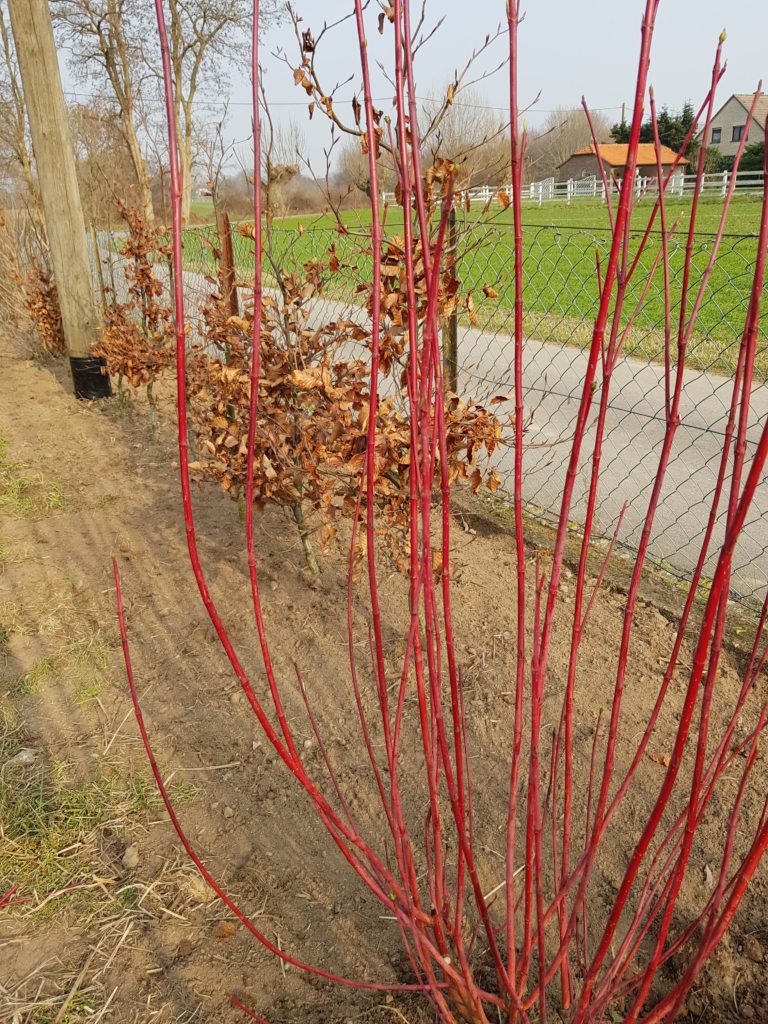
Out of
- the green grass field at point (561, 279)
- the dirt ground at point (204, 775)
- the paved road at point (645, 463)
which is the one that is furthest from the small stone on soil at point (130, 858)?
the green grass field at point (561, 279)

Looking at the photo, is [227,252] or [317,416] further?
[227,252]

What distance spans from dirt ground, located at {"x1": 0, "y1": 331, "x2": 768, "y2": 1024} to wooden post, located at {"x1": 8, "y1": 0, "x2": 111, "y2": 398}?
2.53 metres

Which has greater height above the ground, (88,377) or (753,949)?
(88,377)

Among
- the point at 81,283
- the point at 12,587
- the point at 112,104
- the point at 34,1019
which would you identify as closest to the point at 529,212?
the point at 112,104

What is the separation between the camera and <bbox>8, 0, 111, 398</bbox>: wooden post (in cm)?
497

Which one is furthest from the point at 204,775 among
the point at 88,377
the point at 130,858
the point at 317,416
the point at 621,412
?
the point at 88,377

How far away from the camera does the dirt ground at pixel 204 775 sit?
144 cm

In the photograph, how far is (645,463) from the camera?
413 cm

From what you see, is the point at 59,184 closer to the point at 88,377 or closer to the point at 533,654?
the point at 88,377

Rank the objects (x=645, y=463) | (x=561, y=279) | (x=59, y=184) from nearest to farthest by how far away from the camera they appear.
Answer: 1. (x=645, y=463)
2. (x=59, y=184)
3. (x=561, y=279)

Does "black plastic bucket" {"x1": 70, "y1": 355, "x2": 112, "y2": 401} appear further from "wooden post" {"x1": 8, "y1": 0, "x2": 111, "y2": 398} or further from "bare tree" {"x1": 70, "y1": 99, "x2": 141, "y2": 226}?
"bare tree" {"x1": 70, "y1": 99, "x2": 141, "y2": 226}

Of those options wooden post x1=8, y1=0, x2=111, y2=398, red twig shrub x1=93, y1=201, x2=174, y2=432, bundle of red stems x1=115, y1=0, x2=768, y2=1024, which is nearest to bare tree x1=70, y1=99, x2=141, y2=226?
wooden post x1=8, y1=0, x2=111, y2=398

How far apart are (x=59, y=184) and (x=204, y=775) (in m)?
4.96

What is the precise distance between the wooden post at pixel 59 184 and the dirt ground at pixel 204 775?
2.53 metres
